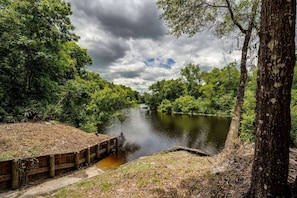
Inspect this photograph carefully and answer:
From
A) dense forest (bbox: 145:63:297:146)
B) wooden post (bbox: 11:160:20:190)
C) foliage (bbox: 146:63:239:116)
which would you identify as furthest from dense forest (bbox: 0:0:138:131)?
foliage (bbox: 146:63:239:116)

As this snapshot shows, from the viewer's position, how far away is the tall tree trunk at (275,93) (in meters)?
1.89

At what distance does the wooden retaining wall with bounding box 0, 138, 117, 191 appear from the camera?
19.1 ft

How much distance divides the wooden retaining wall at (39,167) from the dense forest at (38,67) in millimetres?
4346

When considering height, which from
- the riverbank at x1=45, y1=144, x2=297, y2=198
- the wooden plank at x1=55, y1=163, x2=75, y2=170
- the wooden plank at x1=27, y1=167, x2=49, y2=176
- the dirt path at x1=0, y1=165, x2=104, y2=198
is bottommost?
the dirt path at x1=0, y1=165, x2=104, y2=198

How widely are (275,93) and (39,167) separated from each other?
7730mm

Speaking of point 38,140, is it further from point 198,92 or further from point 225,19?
point 198,92

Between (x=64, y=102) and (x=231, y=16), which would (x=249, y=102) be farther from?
(x=64, y=102)

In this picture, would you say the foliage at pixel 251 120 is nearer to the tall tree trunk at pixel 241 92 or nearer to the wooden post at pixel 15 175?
the tall tree trunk at pixel 241 92

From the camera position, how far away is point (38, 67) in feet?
38.8

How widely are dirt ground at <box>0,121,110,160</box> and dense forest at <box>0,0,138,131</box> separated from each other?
5.65ft

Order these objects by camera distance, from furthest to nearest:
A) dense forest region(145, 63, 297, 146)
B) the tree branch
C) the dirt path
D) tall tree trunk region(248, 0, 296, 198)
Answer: dense forest region(145, 63, 297, 146), the tree branch, the dirt path, tall tree trunk region(248, 0, 296, 198)

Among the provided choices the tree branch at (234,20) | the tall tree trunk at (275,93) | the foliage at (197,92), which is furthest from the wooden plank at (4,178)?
the foliage at (197,92)

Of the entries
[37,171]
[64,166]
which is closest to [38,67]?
[64,166]

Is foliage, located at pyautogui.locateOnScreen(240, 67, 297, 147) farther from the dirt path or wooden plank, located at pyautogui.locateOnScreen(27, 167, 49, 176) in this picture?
wooden plank, located at pyautogui.locateOnScreen(27, 167, 49, 176)
